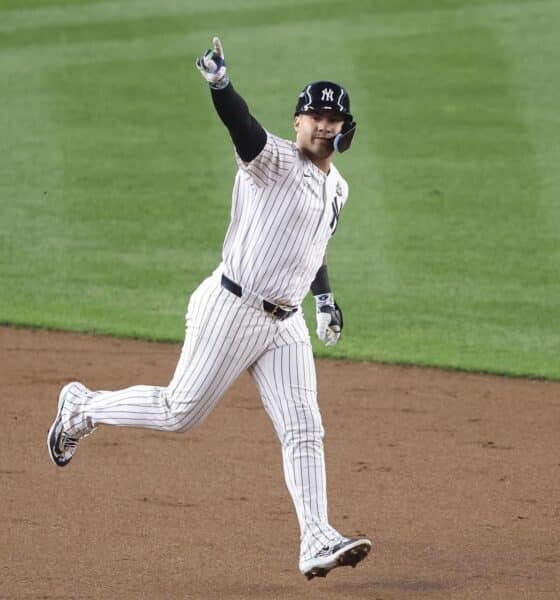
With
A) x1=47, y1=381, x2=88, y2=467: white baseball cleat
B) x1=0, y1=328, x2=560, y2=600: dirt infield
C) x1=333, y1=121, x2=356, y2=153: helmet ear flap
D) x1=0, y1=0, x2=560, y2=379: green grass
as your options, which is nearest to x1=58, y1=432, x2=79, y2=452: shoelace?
x1=47, y1=381, x2=88, y2=467: white baseball cleat

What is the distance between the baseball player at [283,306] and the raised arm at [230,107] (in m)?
0.10

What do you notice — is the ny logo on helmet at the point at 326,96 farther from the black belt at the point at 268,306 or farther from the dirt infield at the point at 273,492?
the dirt infield at the point at 273,492

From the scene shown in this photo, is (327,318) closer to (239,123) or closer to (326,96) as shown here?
(326,96)

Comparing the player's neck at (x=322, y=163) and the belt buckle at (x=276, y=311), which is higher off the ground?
the player's neck at (x=322, y=163)

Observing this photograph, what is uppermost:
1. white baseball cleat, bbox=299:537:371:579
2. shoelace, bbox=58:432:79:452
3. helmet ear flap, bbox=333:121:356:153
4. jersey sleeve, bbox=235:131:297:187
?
helmet ear flap, bbox=333:121:356:153

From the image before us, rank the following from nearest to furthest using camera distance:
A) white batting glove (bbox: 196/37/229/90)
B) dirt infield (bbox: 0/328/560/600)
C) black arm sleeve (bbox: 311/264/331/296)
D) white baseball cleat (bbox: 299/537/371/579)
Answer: white batting glove (bbox: 196/37/229/90) → white baseball cleat (bbox: 299/537/371/579) → dirt infield (bbox: 0/328/560/600) → black arm sleeve (bbox: 311/264/331/296)

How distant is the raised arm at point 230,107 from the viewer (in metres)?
4.94

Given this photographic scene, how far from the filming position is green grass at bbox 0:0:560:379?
424 inches

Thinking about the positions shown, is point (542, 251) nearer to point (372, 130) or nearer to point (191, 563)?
point (372, 130)

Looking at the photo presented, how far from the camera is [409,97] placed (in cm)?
1563

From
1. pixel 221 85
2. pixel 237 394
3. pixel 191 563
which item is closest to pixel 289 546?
pixel 191 563

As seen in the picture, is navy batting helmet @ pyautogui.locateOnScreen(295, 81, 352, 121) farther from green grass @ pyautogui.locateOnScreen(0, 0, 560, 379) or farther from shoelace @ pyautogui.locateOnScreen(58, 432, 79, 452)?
green grass @ pyautogui.locateOnScreen(0, 0, 560, 379)

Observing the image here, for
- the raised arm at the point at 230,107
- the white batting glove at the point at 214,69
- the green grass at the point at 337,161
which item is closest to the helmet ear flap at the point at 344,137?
the raised arm at the point at 230,107

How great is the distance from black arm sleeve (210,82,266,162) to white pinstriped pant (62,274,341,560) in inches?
27.6
